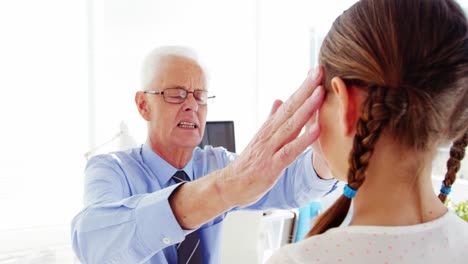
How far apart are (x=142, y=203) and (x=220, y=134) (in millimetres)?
1724

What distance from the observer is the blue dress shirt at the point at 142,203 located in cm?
97

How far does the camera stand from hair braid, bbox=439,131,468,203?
84 centimetres

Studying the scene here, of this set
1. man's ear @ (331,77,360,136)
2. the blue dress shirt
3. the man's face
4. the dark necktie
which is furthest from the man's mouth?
man's ear @ (331,77,360,136)

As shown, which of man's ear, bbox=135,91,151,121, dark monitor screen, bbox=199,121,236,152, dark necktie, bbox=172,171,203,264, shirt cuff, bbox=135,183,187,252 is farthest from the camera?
dark monitor screen, bbox=199,121,236,152

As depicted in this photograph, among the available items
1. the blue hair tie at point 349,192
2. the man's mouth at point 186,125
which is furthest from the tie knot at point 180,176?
the blue hair tie at point 349,192

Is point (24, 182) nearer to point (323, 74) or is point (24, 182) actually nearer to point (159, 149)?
point (159, 149)

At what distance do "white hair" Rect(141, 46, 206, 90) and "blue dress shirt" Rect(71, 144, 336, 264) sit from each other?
0.90 ft

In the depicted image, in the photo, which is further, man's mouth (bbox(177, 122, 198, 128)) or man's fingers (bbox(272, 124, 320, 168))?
man's mouth (bbox(177, 122, 198, 128))

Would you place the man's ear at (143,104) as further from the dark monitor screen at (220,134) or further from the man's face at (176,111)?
the dark monitor screen at (220,134)

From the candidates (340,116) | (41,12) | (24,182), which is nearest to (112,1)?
(41,12)

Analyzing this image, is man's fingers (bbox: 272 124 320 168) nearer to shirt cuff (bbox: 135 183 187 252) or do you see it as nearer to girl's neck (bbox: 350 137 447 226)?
girl's neck (bbox: 350 137 447 226)

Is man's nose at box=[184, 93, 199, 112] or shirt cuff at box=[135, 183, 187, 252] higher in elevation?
man's nose at box=[184, 93, 199, 112]

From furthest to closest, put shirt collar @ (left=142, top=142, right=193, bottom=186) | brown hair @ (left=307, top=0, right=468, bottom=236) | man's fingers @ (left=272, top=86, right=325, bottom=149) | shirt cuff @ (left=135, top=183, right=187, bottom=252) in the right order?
shirt collar @ (left=142, top=142, right=193, bottom=186) < shirt cuff @ (left=135, top=183, right=187, bottom=252) < man's fingers @ (left=272, top=86, right=325, bottom=149) < brown hair @ (left=307, top=0, right=468, bottom=236)

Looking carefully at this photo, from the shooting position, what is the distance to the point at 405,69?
681 mm
